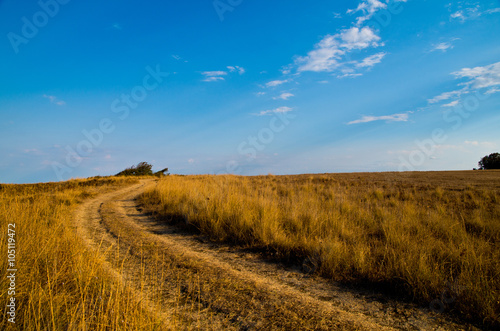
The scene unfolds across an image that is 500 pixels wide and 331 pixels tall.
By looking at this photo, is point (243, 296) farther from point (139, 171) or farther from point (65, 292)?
point (139, 171)

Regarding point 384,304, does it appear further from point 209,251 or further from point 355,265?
point 209,251

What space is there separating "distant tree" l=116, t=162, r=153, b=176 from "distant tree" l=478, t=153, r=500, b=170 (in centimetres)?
5373

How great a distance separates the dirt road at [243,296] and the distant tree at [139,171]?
107 ft

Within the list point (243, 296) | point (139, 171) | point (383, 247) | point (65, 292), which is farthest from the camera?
point (139, 171)

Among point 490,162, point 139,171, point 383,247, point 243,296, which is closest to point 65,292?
point 243,296

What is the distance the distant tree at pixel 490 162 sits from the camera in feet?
119

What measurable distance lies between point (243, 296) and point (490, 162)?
2019 inches

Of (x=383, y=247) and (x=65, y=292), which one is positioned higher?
(x=65, y=292)

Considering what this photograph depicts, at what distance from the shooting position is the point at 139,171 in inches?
1409

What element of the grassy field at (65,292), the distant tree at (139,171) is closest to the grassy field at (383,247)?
the grassy field at (65,292)

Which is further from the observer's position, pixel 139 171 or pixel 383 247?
pixel 139 171

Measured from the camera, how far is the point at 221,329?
2.51m

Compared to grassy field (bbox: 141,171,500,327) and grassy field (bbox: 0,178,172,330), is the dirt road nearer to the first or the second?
grassy field (bbox: 0,178,172,330)

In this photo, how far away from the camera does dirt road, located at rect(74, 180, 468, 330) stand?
8.68 ft
